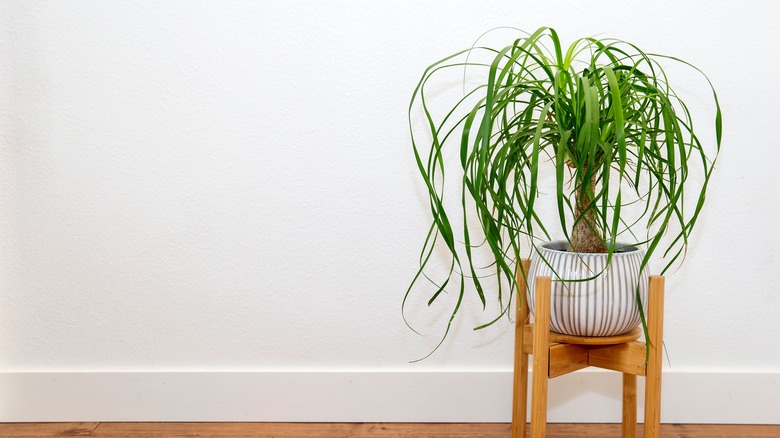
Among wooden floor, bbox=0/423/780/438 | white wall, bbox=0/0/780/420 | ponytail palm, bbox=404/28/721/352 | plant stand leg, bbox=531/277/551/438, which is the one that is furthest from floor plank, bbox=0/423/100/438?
plant stand leg, bbox=531/277/551/438

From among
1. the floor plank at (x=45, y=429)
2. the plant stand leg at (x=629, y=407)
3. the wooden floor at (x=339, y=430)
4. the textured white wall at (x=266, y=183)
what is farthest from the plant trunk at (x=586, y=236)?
the floor plank at (x=45, y=429)

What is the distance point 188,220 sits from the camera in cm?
178

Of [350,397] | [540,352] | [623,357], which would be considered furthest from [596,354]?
[350,397]

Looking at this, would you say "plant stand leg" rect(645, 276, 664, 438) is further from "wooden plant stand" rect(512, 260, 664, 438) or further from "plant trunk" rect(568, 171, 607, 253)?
"plant trunk" rect(568, 171, 607, 253)

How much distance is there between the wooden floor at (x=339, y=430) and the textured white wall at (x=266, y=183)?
0.49ft

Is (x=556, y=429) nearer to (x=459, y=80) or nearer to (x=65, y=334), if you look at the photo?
(x=459, y=80)

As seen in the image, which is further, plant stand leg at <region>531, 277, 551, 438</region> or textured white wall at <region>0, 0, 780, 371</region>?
textured white wall at <region>0, 0, 780, 371</region>

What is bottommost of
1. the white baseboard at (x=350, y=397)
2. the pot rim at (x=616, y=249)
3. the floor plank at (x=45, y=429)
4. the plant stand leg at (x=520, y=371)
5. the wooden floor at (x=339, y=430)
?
the floor plank at (x=45, y=429)

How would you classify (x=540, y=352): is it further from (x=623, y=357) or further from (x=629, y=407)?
(x=629, y=407)

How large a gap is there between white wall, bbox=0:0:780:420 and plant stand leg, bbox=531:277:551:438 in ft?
1.61

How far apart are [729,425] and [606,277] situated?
2.70 ft

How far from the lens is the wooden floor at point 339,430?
68.7 inches

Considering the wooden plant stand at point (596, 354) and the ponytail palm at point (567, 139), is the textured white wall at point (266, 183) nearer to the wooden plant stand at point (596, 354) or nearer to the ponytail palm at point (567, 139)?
the ponytail palm at point (567, 139)

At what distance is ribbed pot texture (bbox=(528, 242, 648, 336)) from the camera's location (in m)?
1.30
